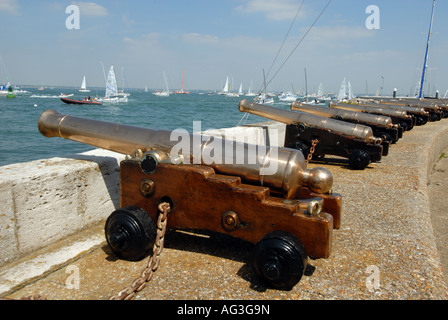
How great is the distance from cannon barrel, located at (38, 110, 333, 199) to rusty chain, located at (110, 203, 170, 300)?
1.20 feet

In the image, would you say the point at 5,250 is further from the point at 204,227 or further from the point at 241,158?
the point at 241,158

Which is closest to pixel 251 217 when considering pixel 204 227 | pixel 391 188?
pixel 204 227

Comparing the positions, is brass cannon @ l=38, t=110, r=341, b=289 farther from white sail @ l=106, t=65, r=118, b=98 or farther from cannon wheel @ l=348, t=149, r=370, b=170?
white sail @ l=106, t=65, r=118, b=98

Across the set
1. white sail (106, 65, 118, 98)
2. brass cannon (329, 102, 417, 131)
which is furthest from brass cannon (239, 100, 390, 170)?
white sail (106, 65, 118, 98)

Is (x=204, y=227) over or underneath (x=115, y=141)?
underneath

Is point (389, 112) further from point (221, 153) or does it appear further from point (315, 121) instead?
point (221, 153)

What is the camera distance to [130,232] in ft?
7.95

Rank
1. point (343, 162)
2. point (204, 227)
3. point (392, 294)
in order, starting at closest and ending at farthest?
1. point (392, 294)
2. point (204, 227)
3. point (343, 162)

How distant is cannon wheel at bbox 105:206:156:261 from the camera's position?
242cm

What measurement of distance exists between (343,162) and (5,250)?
5.59 m

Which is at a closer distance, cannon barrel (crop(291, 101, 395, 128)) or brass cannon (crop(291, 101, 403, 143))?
brass cannon (crop(291, 101, 403, 143))

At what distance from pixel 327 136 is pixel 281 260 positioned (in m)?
4.51

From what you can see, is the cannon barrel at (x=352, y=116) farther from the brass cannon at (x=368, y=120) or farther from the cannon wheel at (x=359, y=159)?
the cannon wheel at (x=359, y=159)

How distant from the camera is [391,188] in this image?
445 centimetres
